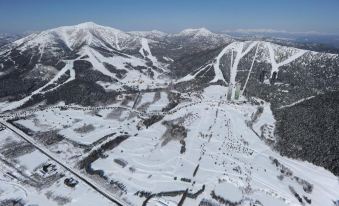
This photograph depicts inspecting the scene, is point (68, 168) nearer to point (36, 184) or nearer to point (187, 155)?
point (36, 184)

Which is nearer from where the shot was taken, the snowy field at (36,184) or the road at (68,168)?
the snowy field at (36,184)

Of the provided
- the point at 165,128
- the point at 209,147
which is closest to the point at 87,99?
the point at 165,128

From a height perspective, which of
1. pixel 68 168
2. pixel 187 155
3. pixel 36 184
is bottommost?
pixel 36 184

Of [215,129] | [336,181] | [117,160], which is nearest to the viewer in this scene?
[336,181]

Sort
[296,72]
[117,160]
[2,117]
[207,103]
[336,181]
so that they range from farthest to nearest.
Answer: [296,72] → [207,103] → [2,117] → [117,160] → [336,181]

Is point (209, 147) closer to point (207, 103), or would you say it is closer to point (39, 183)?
point (207, 103)

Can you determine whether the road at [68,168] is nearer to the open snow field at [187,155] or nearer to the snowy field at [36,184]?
the snowy field at [36,184]

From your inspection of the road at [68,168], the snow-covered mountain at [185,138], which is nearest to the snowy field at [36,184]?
the snow-covered mountain at [185,138]

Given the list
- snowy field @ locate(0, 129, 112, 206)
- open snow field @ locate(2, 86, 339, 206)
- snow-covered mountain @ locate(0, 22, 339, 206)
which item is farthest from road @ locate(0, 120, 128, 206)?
open snow field @ locate(2, 86, 339, 206)

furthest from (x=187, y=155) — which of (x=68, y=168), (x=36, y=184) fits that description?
(x=36, y=184)

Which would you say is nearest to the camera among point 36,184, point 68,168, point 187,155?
point 36,184

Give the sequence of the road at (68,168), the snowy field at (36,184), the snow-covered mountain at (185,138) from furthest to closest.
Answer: the snow-covered mountain at (185,138), the road at (68,168), the snowy field at (36,184)
